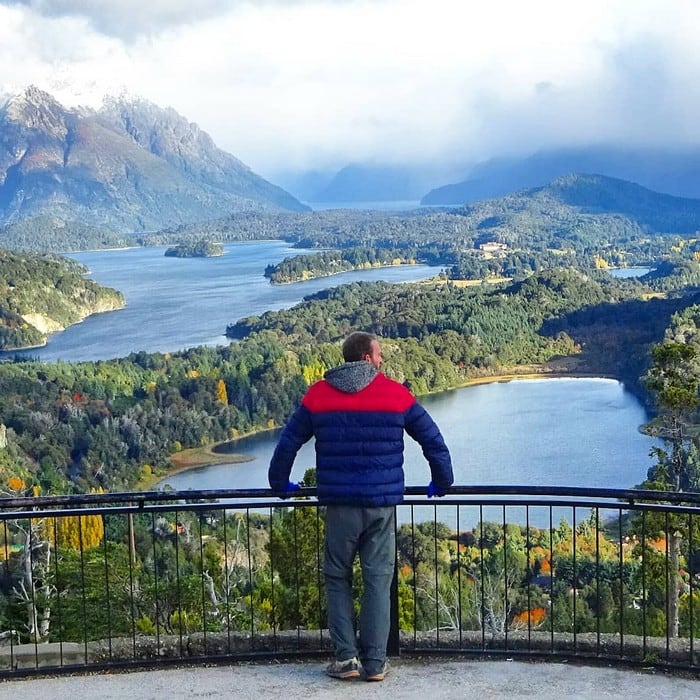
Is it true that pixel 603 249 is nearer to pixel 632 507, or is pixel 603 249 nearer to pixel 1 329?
pixel 1 329

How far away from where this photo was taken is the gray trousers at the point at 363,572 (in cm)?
471

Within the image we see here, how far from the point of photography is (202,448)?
5959 cm

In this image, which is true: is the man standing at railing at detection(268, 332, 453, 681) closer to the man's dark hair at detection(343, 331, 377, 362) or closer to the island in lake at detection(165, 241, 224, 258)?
the man's dark hair at detection(343, 331, 377, 362)

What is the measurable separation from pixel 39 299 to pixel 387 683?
105 m

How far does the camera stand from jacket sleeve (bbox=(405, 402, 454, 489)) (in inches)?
182

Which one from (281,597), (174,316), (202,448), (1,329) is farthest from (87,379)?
(281,597)

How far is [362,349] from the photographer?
15.2 ft

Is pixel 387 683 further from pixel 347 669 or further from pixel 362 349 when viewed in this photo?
pixel 362 349

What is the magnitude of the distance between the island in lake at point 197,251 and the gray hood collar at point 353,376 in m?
185

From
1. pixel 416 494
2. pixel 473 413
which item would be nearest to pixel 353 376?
pixel 416 494

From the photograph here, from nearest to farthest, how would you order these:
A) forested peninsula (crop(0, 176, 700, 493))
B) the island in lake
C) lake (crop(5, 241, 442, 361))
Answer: forested peninsula (crop(0, 176, 700, 493)), lake (crop(5, 241, 442, 361)), the island in lake

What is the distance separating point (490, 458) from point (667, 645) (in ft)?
139

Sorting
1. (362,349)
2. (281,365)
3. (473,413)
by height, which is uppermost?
(362,349)

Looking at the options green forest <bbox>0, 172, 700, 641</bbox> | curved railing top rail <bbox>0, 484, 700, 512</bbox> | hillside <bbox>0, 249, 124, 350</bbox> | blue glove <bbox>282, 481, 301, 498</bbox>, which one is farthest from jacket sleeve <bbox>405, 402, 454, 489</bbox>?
hillside <bbox>0, 249, 124, 350</bbox>
